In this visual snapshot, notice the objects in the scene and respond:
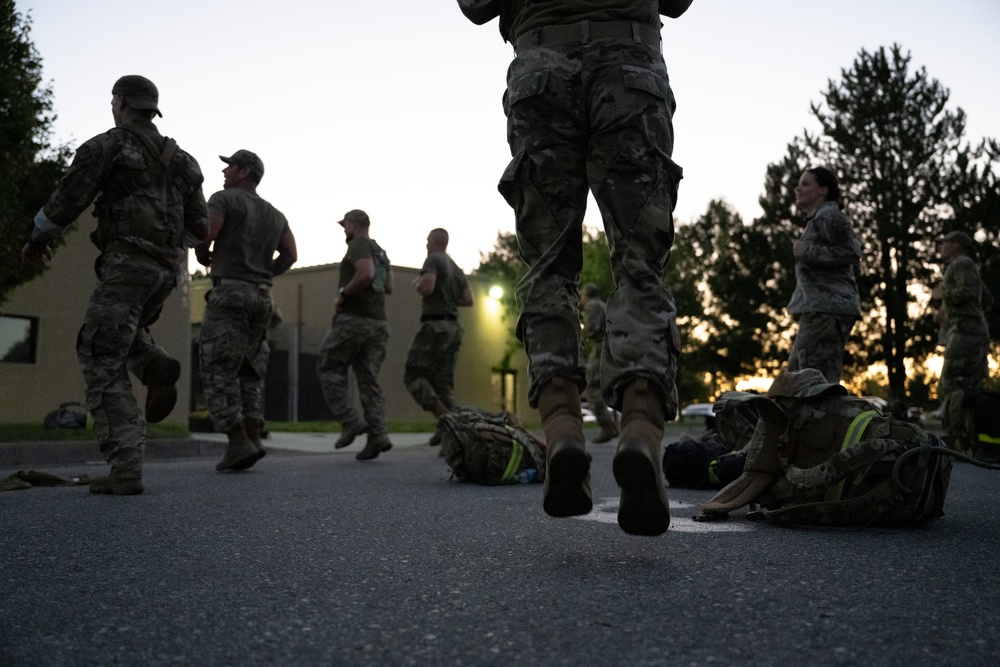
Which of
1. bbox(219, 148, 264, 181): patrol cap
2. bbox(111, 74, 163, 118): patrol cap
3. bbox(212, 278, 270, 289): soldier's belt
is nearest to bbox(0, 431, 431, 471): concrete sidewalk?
bbox(212, 278, 270, 289): soldier's belt

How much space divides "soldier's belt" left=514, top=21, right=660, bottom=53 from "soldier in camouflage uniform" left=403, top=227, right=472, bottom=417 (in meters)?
6.38

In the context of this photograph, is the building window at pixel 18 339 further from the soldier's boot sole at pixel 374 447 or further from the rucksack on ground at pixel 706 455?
the rucksack on ground at pixel 706 455

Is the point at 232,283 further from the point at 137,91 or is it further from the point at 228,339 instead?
the point at 137,91

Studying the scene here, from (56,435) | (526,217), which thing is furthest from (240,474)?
(56,435)

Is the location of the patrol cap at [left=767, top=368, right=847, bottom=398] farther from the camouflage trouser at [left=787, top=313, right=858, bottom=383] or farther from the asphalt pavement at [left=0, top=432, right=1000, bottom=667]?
the camouflage trouser at [left=787, top=313, right=858, bottom=383]

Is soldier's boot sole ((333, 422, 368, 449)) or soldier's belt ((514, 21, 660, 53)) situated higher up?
soldier's belt ((514, 21, 660, 53))

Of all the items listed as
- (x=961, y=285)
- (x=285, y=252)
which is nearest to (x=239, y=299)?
(x=285, y=252)

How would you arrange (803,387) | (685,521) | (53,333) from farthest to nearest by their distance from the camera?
(53,333) → (803,387) → (685,521)

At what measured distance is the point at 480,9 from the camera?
2.86m

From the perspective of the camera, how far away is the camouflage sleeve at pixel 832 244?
6203mm

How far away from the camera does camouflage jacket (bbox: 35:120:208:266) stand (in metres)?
4.45

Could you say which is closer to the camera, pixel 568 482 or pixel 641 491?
pixel 641 491

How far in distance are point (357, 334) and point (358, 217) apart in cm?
112

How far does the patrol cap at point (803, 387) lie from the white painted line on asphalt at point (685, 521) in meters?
0.52
